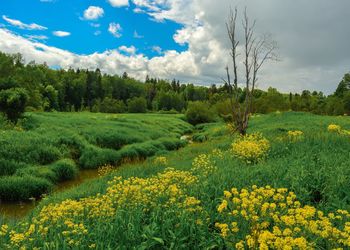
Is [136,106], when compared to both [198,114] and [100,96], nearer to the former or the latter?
[100,96]

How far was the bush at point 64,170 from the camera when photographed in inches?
688

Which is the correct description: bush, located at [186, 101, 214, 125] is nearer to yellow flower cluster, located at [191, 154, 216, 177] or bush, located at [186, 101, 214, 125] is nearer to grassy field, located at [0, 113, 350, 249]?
yellow flower cluster, located at [191, 154, 216, 177]

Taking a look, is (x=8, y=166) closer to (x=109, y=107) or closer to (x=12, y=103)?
(x=12, y=103)

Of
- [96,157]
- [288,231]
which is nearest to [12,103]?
[96,157]

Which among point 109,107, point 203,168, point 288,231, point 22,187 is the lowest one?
point 22,187

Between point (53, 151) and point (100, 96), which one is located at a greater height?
point (100, 96)

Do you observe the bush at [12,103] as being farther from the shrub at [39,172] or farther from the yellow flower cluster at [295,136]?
the yellow flower cluster at [295,136]

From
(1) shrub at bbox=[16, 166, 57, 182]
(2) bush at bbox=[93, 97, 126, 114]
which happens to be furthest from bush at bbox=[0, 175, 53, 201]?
(2) bush at bbox=[93, 97, 126, 114]

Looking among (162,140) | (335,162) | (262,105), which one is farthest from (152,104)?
(335,162)

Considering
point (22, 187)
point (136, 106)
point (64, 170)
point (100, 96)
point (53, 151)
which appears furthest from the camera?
point (100, 96)

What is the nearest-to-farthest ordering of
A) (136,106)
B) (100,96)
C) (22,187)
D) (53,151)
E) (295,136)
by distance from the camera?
(295,136)
(22,187)
(53,151)
(136,106)
(100,96)

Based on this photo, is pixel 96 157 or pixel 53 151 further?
pixel 96 157

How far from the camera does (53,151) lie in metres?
19.7

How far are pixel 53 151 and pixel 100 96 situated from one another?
87884 mm
